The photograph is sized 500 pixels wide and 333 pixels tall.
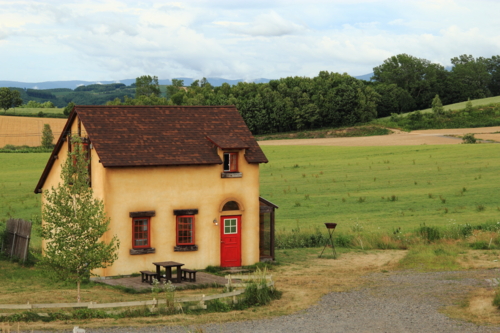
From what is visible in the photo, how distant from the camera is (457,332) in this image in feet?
59.7

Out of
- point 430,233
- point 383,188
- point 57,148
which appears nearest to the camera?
point 57,148

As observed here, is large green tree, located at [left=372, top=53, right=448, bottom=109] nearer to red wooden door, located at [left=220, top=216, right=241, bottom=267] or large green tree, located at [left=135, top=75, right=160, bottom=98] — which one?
large green tree, located at [left=135, top=75, right=160, bottom=98]

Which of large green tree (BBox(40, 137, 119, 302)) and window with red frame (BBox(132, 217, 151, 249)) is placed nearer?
large green tree (BBox(40, 137, 119, 302))

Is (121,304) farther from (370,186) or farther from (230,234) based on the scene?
(370,186)

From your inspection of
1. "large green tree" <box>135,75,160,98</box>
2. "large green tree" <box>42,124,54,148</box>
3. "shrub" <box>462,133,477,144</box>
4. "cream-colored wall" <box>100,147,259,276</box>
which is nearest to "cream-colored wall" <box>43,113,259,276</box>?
"cream-colored wall" <box>100,147,259,276</box>

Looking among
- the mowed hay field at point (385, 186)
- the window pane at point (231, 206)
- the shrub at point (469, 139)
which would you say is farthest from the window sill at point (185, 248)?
the shrub at point (469, 139)

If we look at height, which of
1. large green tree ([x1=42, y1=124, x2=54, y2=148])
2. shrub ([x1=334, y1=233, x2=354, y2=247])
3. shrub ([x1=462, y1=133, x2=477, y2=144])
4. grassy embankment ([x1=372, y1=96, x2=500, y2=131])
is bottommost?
shrub ([x1=334, y1=233, x2=354, y2=247])

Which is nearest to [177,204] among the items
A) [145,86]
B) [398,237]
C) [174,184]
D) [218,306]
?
[174,184]

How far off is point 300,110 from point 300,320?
91.4m

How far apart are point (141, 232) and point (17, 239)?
657 cm

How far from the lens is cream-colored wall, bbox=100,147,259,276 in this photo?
27922 millimetres

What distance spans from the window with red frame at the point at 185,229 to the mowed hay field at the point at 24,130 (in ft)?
222

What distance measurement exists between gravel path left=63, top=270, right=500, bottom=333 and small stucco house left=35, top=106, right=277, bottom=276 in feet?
22.5

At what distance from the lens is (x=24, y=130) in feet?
344
